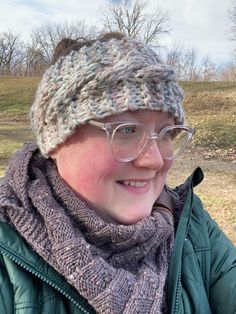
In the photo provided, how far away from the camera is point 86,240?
1.43m

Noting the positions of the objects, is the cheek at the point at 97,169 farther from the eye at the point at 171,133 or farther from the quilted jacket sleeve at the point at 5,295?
the quilted jacket sleeve at the point at 5,295

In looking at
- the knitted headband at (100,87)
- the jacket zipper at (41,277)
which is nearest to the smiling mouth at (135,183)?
the knitted headband at (100,87)

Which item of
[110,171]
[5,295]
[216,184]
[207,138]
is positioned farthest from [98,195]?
[207,138]

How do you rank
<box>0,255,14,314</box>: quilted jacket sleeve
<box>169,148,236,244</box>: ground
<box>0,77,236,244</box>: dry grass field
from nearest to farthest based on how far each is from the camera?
<box>0,255,14,314</box>: quilted jacket sleeve → <box>169,148,236,244</box>: ground → <box>0,77,236,244</box>: dry grass field

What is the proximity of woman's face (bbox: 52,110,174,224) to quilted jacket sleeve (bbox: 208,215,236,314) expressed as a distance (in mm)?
356

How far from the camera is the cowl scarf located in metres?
1.31

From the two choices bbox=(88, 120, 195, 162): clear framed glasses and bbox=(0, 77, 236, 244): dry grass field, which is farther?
bbox=(0, 77, 236, 244): dry grass field

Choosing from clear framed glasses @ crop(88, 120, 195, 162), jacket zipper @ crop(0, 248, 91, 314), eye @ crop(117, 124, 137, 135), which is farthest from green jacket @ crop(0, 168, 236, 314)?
eye @ crop(117, 124, 137, 135)

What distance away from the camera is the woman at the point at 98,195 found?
1.32 metres

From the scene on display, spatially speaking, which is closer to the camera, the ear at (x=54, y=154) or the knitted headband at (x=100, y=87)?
the knitted headband at (x=100, y=87)

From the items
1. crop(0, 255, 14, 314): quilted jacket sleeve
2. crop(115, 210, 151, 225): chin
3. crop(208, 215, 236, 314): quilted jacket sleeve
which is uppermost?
crop(115, 210, 151, 225): chin

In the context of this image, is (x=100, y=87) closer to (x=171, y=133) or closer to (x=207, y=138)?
(x=171, y=133)

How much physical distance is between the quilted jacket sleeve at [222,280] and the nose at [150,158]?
45cm

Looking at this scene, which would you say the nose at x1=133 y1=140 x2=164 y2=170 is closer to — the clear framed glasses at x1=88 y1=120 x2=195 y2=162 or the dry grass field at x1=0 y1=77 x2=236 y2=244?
the clear framed glasses at x1=88 y1=120 x2=195 y2=162
